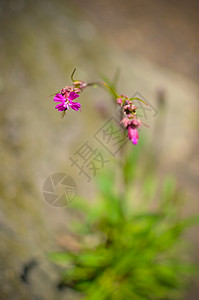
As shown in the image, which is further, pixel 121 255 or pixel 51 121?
pixel 51 121

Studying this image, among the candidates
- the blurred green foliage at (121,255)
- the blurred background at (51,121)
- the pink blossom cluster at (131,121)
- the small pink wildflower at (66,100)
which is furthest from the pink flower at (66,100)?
the blurred background at (51,121)

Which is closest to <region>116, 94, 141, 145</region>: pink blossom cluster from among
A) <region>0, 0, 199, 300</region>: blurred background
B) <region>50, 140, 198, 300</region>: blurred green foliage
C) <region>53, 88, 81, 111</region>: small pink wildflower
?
<region>53, 88, 81, 111</region>: small pink wildflower

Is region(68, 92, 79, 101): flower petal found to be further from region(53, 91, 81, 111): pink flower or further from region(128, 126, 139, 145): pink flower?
region(128, 126, 139, 145): pink flower

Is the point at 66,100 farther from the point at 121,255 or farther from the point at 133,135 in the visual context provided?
the point at 121,255

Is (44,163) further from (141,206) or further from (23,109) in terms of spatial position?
(141,206)

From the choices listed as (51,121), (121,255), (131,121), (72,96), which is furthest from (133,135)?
(51,121)

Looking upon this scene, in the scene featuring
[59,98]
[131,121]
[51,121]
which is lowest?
[59,98]

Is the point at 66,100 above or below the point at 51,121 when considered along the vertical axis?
below

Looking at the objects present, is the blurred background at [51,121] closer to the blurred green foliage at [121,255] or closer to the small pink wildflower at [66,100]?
the blurred green foliage at [121,255]
